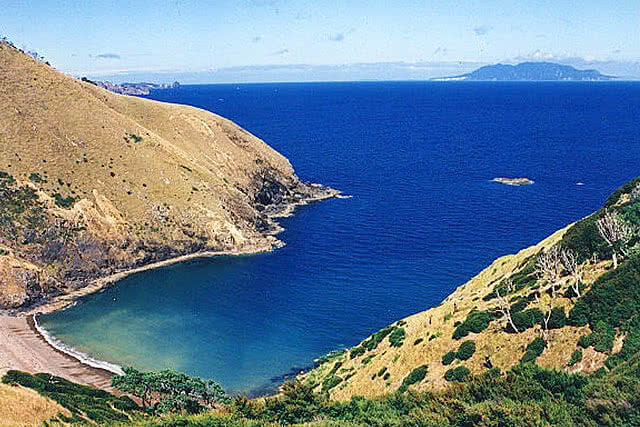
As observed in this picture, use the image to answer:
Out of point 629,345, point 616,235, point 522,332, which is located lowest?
point 522,332

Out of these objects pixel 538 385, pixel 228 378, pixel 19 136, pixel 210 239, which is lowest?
pixel 228 378

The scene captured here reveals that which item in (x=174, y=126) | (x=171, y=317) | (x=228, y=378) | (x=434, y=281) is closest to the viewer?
(x=228, y=378)

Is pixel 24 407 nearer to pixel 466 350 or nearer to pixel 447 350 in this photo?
pixel 447 350

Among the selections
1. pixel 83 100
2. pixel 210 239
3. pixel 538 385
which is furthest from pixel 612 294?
pixel 83 100

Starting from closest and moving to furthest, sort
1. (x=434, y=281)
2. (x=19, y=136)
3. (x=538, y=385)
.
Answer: (x=538, y=385) < (x=434, y=281) < (x=19, y=136)

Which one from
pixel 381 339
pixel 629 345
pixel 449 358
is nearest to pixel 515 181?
pixel 381 339

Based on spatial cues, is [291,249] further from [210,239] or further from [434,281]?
[434,281]

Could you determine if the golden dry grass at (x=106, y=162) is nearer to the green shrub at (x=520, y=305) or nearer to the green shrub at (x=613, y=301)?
the green shrub at (x=520, y=305)

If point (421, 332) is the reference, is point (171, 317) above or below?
below
